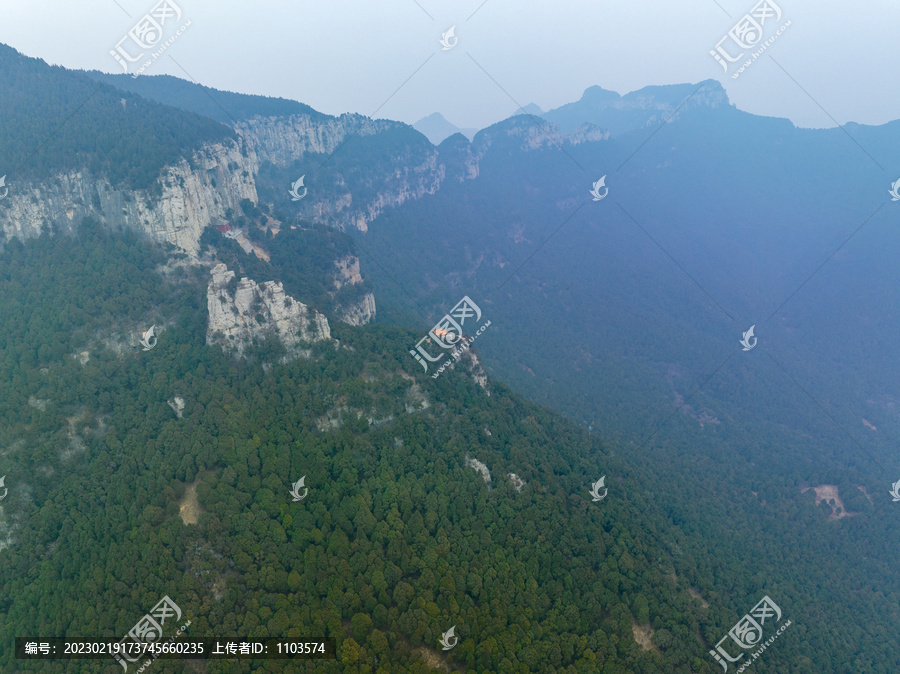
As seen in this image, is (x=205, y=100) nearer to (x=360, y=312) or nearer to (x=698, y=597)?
(x=360, y=312)

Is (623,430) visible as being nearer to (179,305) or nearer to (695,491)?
(695,491)

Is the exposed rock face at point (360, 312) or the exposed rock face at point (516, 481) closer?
the exposed rock face at point (516, 481)

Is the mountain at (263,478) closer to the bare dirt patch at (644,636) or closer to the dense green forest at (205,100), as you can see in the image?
the bare dirt patch at (644,636)

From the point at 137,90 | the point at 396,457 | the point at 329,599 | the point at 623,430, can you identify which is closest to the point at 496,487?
the point at 396,457
